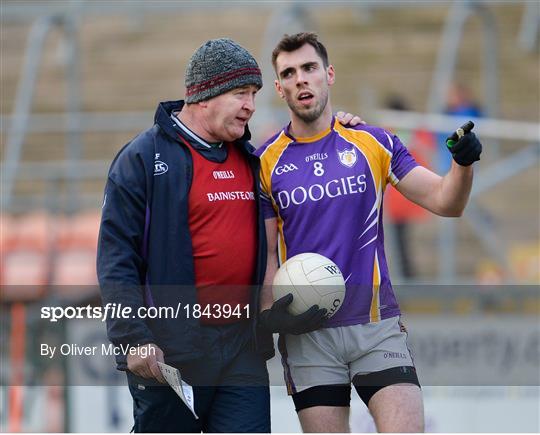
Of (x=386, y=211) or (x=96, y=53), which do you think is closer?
(x=386, y=211)

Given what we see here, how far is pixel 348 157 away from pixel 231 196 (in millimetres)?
566

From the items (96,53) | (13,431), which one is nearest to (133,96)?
(96,53)

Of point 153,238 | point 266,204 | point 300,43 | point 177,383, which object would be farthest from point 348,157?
point 177,383

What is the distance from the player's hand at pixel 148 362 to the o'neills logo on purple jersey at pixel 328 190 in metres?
0.91

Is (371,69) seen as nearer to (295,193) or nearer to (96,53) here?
(96,53)

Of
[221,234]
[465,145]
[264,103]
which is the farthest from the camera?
[264,103]

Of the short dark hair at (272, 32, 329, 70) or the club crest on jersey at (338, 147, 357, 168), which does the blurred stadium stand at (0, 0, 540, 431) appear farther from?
the short dark hair at (272, 32, 329, 70)

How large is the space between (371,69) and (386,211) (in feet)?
17.6

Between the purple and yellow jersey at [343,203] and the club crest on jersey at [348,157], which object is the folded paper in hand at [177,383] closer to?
the purple and yellow jersey at [343,203]

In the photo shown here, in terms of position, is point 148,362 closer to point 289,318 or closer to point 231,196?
point 289,318

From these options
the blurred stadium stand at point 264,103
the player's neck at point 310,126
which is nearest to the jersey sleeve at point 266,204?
the player's neck at point 310,126

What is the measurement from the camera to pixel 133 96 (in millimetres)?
16109

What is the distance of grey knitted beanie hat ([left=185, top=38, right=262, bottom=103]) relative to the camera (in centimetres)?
504

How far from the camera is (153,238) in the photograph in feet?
16.3
